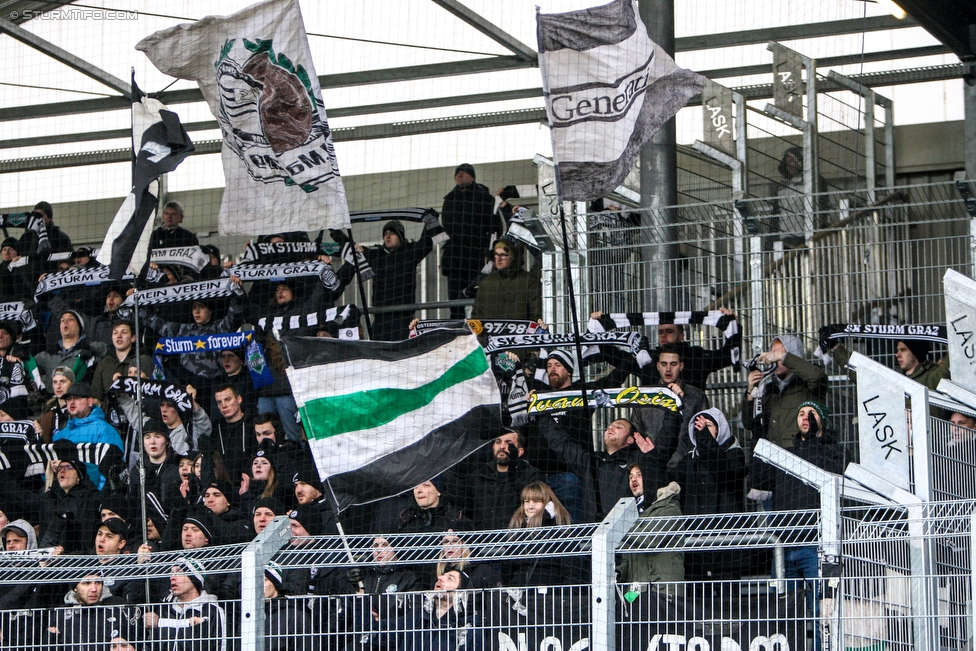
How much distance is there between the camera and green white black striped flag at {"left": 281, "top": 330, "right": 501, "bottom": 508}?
9141 mm

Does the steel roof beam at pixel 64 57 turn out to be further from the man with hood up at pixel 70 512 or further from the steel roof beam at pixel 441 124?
the man with hood up at pixel 70 512

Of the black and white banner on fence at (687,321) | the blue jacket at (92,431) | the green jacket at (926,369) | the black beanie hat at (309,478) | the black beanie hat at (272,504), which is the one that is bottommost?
the black beanie hat at (272,504)

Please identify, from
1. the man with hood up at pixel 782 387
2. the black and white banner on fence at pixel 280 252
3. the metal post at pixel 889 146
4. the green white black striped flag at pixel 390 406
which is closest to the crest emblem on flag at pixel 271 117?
the green white black striped flag at pixel 390 406

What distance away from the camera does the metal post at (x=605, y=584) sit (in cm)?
695

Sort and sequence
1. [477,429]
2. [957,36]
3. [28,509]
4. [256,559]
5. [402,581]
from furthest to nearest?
[957,36] → [28,509] → [477,429] → [402,581] → [256,559]

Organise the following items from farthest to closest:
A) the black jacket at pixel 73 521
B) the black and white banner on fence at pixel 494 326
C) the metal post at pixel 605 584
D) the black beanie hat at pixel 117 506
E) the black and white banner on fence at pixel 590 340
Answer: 1. the black and white banner on fence at pixel 494 326
2. the black jacket at pixel 73 521
3. the black beanie hat at pixel 117 506
4. the black and white banner on fence at pixel 590 340
5. the metal post at pixel 605 584

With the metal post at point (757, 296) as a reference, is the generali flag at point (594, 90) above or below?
above

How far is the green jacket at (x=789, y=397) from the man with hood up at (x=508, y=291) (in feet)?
7.55

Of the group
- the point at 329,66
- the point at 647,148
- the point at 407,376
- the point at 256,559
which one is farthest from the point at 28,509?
the point at 329,66

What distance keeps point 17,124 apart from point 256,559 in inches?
451

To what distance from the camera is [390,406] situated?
9391 mm

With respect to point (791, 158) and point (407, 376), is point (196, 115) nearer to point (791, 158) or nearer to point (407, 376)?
point (791, 158)

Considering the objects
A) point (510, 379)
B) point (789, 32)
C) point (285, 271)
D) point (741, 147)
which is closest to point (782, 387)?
point (510, 379)

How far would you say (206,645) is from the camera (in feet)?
25.3
